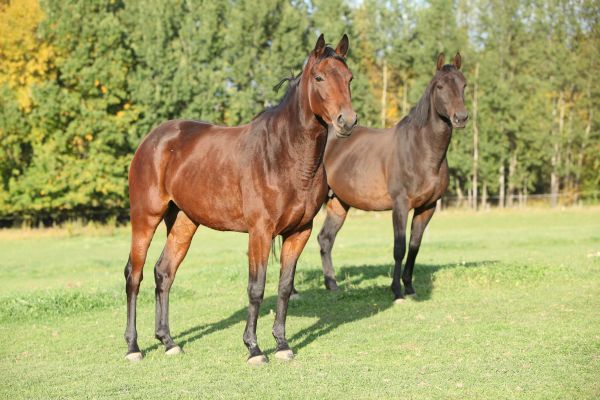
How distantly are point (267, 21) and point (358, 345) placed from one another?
41.4m

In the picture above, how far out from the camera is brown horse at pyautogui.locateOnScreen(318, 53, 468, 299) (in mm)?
10781

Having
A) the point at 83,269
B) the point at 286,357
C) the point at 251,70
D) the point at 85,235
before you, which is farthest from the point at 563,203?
the point at 286,357

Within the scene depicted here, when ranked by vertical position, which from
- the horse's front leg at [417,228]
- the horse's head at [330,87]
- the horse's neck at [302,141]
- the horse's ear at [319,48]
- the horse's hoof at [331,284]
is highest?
the horse's ear at [319,48]

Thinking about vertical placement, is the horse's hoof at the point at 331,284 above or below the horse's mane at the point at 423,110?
below

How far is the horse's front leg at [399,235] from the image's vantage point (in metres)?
11.1

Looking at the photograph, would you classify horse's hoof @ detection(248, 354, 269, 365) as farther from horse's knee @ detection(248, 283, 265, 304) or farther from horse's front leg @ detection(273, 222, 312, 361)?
horse's knee @ detection(248, 283, 265, 304)

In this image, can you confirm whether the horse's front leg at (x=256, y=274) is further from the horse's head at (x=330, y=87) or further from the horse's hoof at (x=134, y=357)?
the horse's head at (x=330, y=87)

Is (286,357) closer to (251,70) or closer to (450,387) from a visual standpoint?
(450,387)

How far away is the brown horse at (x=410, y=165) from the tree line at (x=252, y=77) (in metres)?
26.5

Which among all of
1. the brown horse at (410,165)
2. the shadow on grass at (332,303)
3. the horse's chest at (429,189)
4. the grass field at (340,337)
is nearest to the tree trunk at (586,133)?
the grass field at (340,337)

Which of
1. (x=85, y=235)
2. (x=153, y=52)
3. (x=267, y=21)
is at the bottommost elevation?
(x=85, y=235)

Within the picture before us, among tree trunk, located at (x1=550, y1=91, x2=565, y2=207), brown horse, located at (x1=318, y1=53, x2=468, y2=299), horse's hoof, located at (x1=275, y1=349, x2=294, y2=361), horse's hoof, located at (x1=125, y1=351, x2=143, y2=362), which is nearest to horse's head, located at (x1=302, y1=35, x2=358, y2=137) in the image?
horse's hoof, located at (x1=275, y1=349, x2=294, y2=361)

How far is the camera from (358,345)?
26.0 ft

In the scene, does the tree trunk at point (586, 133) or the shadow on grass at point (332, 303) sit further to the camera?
the tree trunk at point (586, 133)
